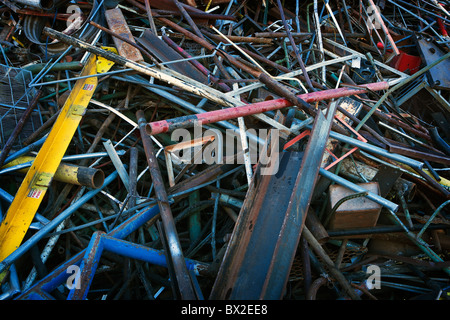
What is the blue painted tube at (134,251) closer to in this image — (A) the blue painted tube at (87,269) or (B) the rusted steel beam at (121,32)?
(A) the blue painted tube at (87,269)

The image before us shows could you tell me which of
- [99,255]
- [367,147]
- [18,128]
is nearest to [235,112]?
[367,147]

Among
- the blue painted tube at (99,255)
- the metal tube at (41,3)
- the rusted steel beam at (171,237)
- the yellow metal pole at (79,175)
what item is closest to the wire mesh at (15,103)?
the yellow metal pole at (79,175)

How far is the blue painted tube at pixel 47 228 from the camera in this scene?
102 inches

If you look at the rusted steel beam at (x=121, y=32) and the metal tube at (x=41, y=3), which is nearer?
the rusted steel beam at (x=121, y=32)

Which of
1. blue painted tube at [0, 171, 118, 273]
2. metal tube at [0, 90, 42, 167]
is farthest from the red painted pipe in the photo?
metal tube at [0, 90, 42, 167]

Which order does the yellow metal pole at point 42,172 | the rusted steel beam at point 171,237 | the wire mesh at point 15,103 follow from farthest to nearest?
the wire mesh at point 15,103, the yellow metal pole at point 42,172, the rusted steel beam at point 171,237

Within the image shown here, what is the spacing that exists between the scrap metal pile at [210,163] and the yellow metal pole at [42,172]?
12mm

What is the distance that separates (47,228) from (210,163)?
5.22 ft

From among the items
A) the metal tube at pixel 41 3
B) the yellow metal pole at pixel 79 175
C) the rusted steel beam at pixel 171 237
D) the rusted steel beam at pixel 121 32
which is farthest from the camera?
the metal tube at pixel 41 3

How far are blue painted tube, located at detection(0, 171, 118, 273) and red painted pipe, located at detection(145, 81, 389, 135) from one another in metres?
1.38

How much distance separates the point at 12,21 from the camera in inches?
175

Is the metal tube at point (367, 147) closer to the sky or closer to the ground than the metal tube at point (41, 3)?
closer to the ground

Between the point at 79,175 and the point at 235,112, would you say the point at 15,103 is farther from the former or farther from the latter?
the point at 235,112
